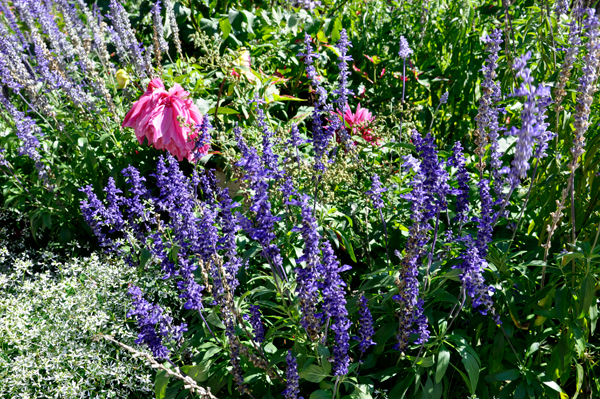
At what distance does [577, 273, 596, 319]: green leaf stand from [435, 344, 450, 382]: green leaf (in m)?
0.43

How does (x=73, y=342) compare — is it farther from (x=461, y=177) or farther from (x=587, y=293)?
→ (x=587, y=293)

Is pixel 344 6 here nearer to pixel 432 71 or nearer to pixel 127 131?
pixel 432 71

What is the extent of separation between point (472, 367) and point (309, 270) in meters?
0.61

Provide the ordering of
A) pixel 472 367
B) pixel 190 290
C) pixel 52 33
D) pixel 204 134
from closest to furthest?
pixel 472 367
pixel 190 290
pixel 204 134
pixel 52 33

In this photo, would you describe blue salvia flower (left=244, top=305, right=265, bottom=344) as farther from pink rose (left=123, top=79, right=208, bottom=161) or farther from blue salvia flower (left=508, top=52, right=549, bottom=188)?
Result: blue salvia flower (left=508, top=52, right=549, bottom=188)

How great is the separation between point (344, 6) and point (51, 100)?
2.03m

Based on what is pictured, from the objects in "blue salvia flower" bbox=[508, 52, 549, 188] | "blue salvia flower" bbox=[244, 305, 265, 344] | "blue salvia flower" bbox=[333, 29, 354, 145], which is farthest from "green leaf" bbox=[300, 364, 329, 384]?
"blue salvia flower" bbox=[333, 29, 354, 145]

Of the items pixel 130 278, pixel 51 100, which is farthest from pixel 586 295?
pixel 51 100

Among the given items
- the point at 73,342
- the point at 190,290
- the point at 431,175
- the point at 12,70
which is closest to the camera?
the point at 431,175

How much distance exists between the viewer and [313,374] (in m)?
1.61

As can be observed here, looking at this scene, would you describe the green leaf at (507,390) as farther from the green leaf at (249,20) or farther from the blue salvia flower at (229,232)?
the green leaf at (249,20)

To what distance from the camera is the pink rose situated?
2.29m

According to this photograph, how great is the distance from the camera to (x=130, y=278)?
233 centimetres

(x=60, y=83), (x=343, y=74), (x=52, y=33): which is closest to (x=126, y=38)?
(x=60, y=83)
